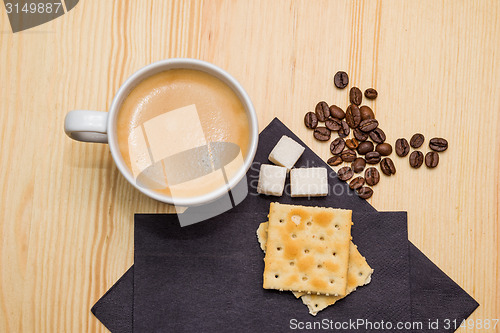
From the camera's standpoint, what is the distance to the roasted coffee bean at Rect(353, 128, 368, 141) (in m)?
0.99

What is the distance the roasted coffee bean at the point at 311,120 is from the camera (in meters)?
0.98

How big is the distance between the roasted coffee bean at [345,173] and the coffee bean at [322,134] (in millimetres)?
70

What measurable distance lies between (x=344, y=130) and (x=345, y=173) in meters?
0.09

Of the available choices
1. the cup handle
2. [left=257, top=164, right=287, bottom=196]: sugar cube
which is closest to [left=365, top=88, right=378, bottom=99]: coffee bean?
[left=257, top=164, right=287, bottom=196]: sugar cube

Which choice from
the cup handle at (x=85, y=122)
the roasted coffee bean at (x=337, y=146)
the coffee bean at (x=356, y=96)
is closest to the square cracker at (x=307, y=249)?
the roasted coffee bean at (x=337, y=146)

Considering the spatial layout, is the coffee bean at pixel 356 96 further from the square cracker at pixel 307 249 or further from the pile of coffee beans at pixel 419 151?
the square cracker at pixel 307 249

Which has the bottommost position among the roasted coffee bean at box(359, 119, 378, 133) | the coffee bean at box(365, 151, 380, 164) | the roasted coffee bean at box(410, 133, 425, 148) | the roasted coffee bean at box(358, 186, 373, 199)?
the roasted coffee bean at box(358, 186, 373, 199)

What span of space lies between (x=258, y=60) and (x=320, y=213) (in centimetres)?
34

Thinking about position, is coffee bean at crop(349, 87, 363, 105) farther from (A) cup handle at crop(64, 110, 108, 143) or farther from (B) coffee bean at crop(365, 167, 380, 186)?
(A) cup handle at crop(64, 110, 108, 143)

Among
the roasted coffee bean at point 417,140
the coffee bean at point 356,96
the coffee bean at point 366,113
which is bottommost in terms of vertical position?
the roasted coffee bean at point 417,140

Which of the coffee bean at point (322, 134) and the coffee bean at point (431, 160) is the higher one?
the coffee bean at point (322, 134)

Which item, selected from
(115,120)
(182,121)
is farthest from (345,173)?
(115,120)

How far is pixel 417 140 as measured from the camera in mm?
991

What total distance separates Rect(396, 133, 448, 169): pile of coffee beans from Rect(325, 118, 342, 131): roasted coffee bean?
0.41 feet
